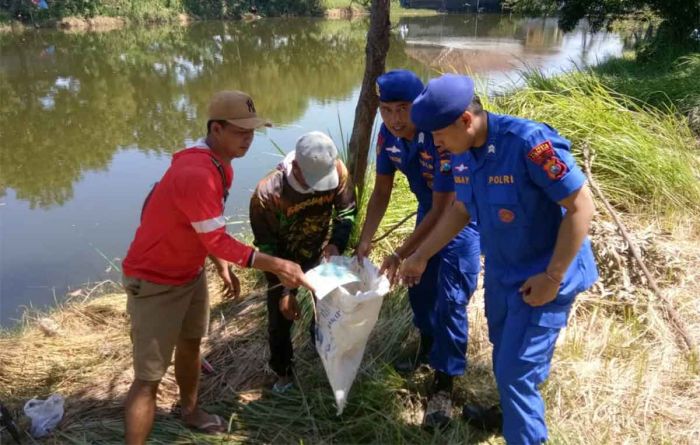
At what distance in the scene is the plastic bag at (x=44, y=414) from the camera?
2.50 m

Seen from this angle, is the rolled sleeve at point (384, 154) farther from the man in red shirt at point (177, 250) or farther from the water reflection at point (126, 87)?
the water reflection at point (126, 87)

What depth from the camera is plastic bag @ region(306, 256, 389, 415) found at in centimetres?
221

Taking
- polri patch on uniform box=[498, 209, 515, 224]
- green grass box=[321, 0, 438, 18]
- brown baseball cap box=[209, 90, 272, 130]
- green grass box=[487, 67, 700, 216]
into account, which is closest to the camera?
polri patch on uniform box=[498, 209, 515, 224]

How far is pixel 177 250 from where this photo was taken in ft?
6.98

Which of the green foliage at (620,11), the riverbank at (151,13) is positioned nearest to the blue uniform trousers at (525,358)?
the green foliage at (620,11)

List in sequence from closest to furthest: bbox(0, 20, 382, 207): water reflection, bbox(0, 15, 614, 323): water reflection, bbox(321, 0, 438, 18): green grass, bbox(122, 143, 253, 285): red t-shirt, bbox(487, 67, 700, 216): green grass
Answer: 1. bbox(122, 143, 253, 285): red t-shirt
2. bbox(487, 67, 700, 216): green grass
3. bbox(0, 15, 614, 323): water reflection
4. bbox(0, 20, 382, 207): water reflection
5. bbox(321, 0, 438, 18): green grass

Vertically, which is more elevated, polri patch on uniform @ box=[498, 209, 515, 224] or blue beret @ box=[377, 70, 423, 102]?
blue beret @ box=[377, 70, 423, 102]

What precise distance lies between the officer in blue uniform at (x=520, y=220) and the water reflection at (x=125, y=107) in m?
4.07

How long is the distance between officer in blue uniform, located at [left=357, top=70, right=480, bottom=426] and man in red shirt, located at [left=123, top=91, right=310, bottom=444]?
22.3 inches

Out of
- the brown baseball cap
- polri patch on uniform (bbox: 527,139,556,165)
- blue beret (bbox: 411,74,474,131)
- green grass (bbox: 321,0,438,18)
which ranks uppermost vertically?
blue beret (bbox: 411,74,474,131)

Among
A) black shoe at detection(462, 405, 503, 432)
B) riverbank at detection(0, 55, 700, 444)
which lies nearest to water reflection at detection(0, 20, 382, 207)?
riverbank at detection(0, 55, 700, 444)

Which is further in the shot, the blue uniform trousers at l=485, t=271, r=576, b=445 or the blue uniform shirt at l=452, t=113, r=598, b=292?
the blue uniform trousers at l=485, t=271, r=576, b=445

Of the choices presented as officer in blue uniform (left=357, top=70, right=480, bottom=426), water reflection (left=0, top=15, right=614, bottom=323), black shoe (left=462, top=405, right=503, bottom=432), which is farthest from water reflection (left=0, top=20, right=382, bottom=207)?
black shoe (left=462, top=405, right=503, bottom=432)

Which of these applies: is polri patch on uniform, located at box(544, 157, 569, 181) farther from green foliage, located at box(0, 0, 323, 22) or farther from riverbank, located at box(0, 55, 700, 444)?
green foliage, located at box(0, 0, 323, 22)
